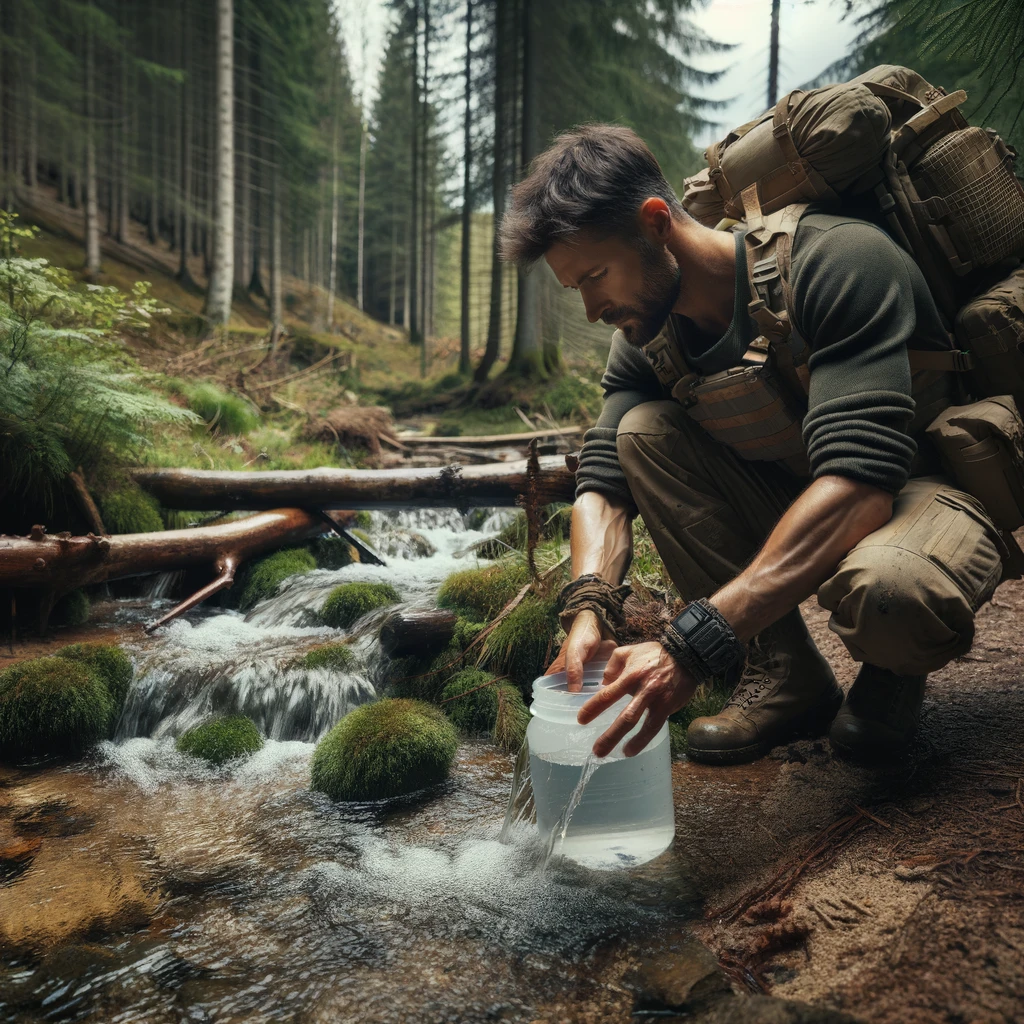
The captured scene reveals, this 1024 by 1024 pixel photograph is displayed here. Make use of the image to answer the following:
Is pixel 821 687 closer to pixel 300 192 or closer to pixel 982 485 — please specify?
pixel 982 485

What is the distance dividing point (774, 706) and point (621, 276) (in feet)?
5.31

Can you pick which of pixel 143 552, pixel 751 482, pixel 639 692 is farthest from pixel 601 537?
pixel 143 552

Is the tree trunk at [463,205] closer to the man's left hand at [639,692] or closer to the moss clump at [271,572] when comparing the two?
the moss clump at [271,572]

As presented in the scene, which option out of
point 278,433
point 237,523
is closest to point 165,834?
point 237,523

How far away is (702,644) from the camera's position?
1.71 m

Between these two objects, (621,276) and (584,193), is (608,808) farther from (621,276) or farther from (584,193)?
(584,193)

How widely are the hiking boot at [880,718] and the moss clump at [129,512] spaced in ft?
15.3

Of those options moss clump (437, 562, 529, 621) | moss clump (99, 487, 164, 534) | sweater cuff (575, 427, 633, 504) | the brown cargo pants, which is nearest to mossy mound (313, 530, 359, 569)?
moss clump (99, 487, 164, 534)

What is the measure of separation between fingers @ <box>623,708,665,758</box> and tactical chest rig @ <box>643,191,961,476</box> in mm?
1127

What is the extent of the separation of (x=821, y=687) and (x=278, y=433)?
7629 mm

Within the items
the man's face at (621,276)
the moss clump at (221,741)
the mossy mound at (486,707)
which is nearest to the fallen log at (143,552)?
the moss clump at (221,741)

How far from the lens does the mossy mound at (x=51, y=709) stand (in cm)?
305

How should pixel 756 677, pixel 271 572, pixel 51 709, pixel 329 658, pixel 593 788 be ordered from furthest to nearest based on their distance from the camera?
pixel 271 572 < pixel 329 658 < pixel 51 709 < pixel 756 677 < pixel 593 788

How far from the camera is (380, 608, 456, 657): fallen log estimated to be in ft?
11.6
